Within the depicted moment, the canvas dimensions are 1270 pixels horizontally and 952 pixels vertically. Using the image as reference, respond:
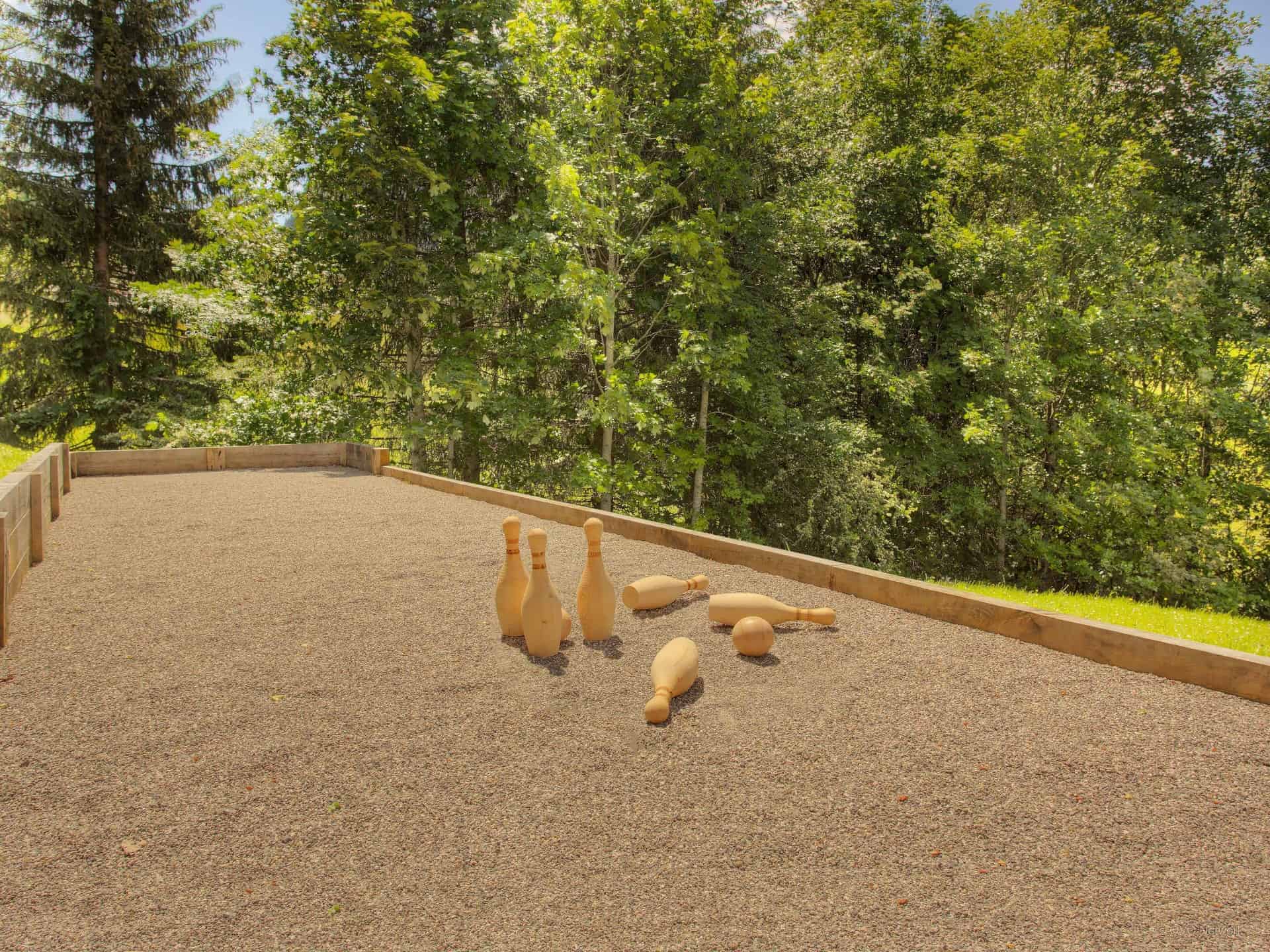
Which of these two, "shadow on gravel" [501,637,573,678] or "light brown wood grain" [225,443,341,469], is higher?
"light brown wood grain" [225,443,341,469]

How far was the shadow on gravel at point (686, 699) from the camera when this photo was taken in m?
2.07

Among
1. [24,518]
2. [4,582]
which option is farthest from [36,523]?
[4,582]

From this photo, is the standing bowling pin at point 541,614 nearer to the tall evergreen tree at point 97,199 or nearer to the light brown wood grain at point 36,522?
the light brown wood grain at point 36,522

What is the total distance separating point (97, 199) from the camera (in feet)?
36.8

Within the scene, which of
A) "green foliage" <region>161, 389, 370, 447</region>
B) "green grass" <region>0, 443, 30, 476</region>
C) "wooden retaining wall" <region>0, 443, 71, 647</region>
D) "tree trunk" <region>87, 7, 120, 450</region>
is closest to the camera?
"wooden retaining wall" <region>0, 443, 71, 647</region>

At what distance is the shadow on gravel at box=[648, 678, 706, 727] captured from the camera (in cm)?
207

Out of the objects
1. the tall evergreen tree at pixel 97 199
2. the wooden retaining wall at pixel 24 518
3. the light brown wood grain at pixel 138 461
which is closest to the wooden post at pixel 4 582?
Answer: the wooden retaining wall at pixel 24 518

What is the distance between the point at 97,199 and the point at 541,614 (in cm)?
1273

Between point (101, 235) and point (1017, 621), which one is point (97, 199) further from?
point (1017, 621)

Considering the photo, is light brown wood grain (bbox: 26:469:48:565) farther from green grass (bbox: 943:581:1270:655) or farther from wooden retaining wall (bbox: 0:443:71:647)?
green grass (bbox: 943:581:1270:655)

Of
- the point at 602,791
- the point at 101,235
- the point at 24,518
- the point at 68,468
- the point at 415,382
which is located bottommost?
the point at 602,791

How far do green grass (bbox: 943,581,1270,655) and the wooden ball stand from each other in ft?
13.0

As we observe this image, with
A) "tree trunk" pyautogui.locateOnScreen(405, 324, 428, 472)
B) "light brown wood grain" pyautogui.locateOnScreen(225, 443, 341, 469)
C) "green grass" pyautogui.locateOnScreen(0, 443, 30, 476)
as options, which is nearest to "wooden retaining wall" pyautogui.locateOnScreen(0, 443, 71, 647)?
"light brown wood grain" pyautogui.locateOnScreen(225, 443, 341, 469)

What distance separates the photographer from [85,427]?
37.9ft
